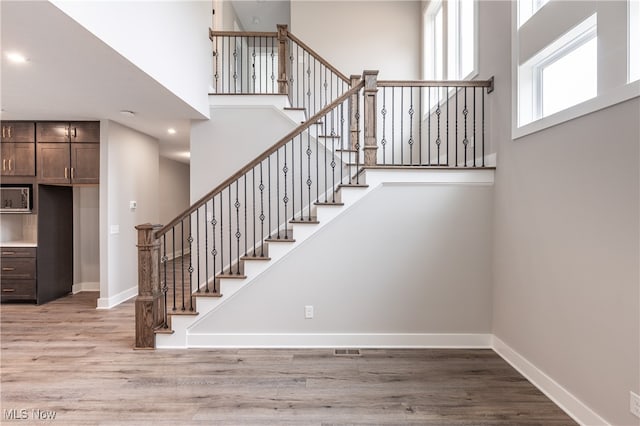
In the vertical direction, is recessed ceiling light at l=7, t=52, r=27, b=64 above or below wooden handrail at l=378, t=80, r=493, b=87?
below

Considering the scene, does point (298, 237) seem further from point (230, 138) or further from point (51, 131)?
point (51, 131)

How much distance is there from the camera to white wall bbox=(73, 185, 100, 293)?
5941 millimetres

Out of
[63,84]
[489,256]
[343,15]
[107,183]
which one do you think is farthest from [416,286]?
[343,15]

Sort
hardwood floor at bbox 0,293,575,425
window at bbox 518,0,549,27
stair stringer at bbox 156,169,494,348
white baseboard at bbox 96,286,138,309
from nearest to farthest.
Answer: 1. hardwood floor at bbox 0,293,575,425
2. window at bbox 518,0,549,27
3. stair stringer at bbox 156,169,494,348
4. white baseboard at bbox 96,286,138,309

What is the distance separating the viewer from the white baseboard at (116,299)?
16.7 feet

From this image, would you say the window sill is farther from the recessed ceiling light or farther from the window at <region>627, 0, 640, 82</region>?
the recessed ceiling light

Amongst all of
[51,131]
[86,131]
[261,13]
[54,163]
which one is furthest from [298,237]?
[261,13]

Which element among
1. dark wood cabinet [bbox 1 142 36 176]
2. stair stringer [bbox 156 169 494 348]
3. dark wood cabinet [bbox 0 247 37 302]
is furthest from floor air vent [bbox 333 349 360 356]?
dark wood cabinet [bbox 1 142 36 176]

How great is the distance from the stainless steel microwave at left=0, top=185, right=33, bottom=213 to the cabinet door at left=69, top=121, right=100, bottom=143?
1.10 metres

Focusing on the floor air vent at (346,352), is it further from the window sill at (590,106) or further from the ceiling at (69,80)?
the ceiling at (69,80)

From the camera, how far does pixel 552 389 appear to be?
8.65ft

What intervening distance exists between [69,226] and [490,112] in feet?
21.6

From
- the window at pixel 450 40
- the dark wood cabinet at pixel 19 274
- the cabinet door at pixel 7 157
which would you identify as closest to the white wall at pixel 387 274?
the window at pixel 450 40

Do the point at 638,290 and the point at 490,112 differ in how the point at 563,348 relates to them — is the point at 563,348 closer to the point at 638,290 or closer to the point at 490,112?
the point at 638,290
